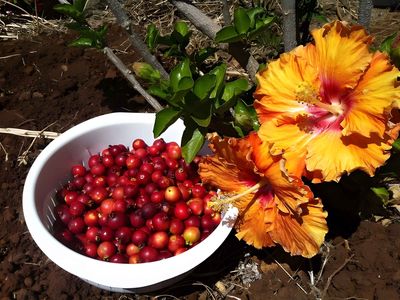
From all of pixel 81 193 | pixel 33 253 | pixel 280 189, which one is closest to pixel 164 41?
pixel 81 193

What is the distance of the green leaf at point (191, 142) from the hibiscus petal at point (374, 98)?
17.7 inches

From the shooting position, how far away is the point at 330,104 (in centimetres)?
132

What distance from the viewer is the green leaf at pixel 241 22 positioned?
148 cm

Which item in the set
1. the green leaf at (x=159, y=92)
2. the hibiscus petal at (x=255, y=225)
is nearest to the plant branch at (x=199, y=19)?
the green leaf at (x=159, y=92)

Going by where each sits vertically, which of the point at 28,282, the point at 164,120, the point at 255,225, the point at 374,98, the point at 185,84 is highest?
the point at 374,98

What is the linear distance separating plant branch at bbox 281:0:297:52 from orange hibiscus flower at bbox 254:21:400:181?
0.25 metres

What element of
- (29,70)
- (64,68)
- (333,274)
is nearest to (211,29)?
→ (333,274)

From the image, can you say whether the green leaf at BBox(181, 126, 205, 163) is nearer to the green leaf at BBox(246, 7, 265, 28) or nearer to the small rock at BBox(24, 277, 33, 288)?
the green leaf at BBox(246, 7, 265, 28)

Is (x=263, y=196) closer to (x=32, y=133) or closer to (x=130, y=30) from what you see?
(x=130, y=30)

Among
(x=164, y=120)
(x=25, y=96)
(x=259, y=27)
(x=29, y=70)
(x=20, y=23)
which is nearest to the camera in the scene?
(x=164, y=120)

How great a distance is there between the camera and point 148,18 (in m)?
2.84

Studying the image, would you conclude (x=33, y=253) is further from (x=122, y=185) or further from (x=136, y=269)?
(x=136, y=269)

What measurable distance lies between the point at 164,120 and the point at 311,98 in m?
0.40

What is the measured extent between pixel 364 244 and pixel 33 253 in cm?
117
